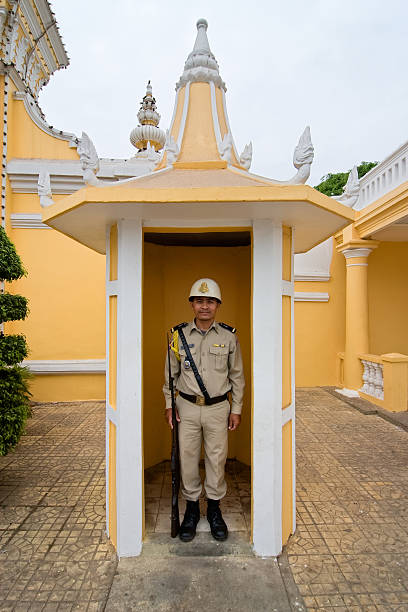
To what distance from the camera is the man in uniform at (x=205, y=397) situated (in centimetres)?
295

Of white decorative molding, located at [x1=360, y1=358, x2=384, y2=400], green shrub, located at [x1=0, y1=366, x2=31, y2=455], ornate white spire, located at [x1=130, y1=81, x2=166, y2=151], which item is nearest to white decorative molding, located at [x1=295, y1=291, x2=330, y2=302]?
white decorative molding, located at [x1=360, y1=358, x2=384, y2=400]

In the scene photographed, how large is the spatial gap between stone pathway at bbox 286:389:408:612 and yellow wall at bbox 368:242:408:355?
3093 mm

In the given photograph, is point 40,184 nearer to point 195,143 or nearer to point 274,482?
point 195,143

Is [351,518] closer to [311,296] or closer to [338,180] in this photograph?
[311,296]

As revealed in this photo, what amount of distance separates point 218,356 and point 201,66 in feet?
9.31

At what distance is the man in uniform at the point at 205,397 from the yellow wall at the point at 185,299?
1.00 meters

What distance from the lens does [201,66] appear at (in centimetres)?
366

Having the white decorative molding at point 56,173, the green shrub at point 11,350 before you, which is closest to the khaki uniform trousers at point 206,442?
the green shrub at point 11,350

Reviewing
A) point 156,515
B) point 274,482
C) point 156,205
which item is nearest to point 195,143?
point 156,205

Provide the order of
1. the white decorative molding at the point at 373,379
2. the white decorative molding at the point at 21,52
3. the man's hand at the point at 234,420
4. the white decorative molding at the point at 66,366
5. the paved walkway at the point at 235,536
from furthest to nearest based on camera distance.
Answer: the white decorative molding at the point at 21,52
the white decorative molding at the point at 66,366
the white decorative molding at the point at 373,379
the man's hand at the point at 234,420
the paved walkway at the point at 235,536

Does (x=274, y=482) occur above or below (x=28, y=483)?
above

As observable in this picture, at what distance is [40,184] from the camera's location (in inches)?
120

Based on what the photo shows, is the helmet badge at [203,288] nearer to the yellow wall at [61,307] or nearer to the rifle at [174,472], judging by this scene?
the rifle at [174,472]

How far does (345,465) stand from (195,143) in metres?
3.96
